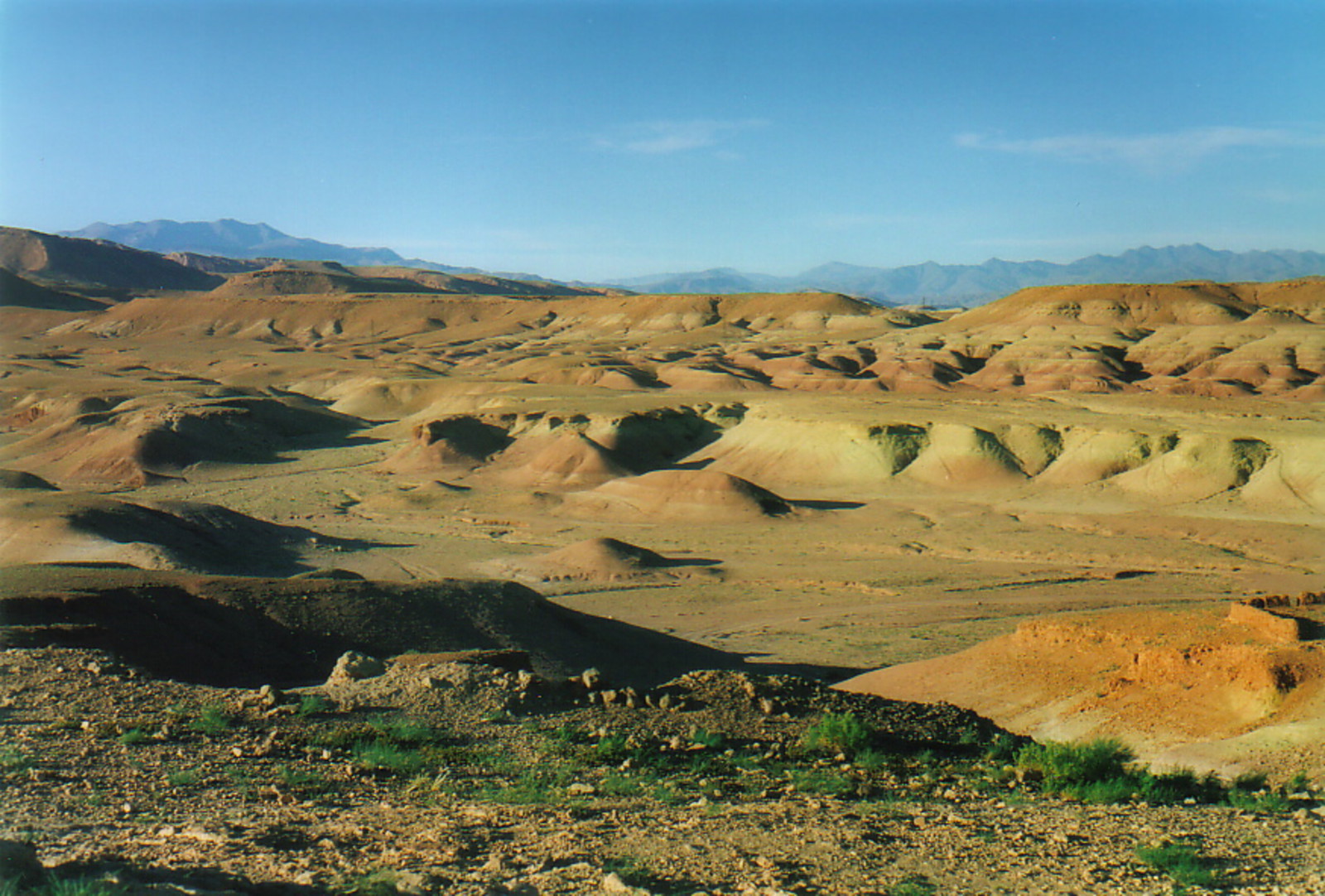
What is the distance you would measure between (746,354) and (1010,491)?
44.0 m

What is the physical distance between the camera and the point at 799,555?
3506cm

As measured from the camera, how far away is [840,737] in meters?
10.3

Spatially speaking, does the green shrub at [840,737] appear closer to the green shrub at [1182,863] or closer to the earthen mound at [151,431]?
the green shrub at [1182,863]

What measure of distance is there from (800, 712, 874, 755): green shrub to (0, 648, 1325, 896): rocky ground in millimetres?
47

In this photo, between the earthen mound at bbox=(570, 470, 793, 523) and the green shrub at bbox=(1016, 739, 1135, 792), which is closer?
the green shrub at bbox=(1016, 739, 1135, 792)

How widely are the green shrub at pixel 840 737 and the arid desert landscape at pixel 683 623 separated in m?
0.04

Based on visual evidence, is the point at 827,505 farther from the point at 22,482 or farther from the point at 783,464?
the point at 22,482

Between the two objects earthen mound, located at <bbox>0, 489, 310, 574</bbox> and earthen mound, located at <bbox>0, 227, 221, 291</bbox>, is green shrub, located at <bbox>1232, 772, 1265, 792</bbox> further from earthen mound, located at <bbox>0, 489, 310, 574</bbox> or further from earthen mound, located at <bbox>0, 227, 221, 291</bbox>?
earthen mound, located at <bbox>0, 227, 221, 291</bbox>

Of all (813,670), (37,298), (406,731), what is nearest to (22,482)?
(813,670)

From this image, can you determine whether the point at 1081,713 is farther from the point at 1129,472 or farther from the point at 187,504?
the point at 1129,472

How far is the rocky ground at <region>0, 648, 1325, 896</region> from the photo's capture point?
6066 mm

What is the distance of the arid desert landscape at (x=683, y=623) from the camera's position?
6.83 metres

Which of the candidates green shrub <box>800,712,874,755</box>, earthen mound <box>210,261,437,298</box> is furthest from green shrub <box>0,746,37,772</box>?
earthen mound <box>210,261,437,298</box>

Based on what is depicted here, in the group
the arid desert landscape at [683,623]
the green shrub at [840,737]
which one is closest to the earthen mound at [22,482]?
the arid desert landscape at [683,623]
